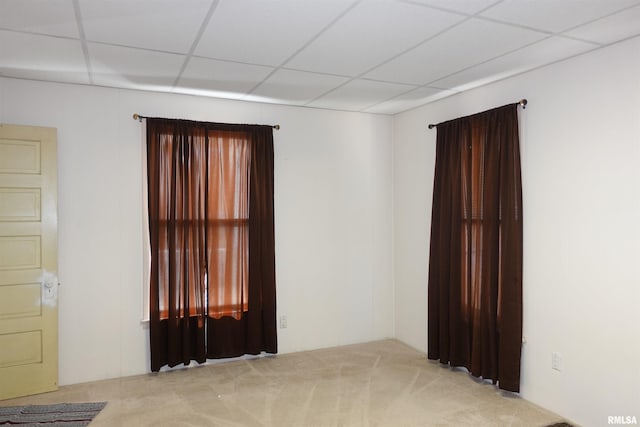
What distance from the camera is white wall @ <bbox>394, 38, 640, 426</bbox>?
273 centimetres

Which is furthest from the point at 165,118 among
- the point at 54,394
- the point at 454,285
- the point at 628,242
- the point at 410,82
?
the point at 628,242

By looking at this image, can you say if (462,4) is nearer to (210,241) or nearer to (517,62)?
(517,62)

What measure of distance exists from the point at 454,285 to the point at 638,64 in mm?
2147

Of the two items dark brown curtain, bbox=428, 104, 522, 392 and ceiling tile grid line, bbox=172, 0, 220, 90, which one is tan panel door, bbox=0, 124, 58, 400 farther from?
dark brown curtain, bbox=428, 104, 522, 392

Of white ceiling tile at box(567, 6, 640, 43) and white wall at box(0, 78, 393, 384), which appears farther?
white wall at box(0, 78, 393, 384)

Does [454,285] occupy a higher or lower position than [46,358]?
higher

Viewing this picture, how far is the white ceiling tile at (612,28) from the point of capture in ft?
7.77

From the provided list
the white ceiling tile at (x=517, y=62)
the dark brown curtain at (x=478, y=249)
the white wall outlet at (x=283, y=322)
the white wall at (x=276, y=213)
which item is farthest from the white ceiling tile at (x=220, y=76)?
the white wall outlet at (x=283, y=322)

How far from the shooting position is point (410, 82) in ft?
12.1

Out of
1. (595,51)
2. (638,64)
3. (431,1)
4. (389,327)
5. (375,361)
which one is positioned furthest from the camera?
(389,327)

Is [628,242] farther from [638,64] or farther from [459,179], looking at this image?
[459,179]

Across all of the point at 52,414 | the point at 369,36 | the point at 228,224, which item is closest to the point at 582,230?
the point at 369,36

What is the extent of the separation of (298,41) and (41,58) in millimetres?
1860

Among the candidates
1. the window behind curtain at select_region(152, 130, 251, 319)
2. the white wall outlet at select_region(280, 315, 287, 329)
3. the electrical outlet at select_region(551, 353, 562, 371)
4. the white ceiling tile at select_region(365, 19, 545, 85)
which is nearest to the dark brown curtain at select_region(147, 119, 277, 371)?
the window behind curtain at select_region(152, 130, 251, 319)
